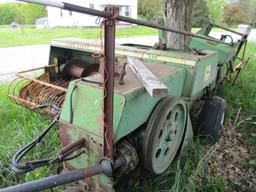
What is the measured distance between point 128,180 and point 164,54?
1.17m

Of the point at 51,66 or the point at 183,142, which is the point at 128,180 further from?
the point at 51,66

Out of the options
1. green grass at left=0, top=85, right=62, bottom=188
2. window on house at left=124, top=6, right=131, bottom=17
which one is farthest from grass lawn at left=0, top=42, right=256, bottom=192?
window on house at left=124, top=6, right=131, bottom=17

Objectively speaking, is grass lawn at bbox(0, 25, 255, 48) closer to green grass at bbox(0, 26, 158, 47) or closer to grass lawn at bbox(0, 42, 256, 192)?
green grass at bbox(0, 26, 158, 47)

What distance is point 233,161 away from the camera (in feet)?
10.1

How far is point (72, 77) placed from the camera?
3.45 m

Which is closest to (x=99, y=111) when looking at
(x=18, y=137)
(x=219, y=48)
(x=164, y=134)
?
(x=164, y=134)

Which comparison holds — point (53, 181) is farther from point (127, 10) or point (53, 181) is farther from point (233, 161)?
point (127, 10)

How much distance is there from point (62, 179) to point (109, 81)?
1.93ft

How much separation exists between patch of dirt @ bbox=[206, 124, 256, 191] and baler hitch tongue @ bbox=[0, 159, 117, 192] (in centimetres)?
145

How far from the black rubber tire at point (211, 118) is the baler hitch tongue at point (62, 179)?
1697 millimetres

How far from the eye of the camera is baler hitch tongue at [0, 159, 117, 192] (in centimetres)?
144

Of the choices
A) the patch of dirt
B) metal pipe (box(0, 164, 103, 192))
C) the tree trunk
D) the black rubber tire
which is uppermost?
the tree trunk

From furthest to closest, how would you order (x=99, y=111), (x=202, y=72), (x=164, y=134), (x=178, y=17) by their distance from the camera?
(x=178, y=17) < (x=202, y=72) < (x=164, y=134) < (x=99, y=111)

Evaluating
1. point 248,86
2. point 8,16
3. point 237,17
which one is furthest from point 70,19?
point 248,86
